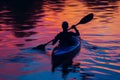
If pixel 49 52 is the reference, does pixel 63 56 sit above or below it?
above

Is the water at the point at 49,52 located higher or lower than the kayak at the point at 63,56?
lower

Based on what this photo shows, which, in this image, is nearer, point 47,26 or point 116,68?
point 116,68

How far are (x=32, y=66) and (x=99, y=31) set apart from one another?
9172 millimetres

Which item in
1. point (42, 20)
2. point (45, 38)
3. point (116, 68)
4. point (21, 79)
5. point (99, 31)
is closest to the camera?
point (21, 79)

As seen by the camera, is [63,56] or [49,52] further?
[49,52]

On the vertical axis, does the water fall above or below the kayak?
below

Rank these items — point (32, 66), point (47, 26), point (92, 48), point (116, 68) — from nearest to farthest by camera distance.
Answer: point (116, 68)
point (32, 66)
point (92, 48)
point (47, 26)

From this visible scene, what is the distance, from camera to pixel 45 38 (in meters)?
22.1

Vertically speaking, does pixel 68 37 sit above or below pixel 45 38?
above

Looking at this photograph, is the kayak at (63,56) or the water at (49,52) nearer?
the water at (49,52)

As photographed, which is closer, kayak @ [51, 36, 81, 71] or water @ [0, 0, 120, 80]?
water @ [0, 0, 120, 80]

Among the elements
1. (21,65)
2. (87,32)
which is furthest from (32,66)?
(87,32)

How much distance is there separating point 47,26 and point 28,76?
14.0 meters

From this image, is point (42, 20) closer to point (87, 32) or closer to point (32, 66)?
point (87, 32)
